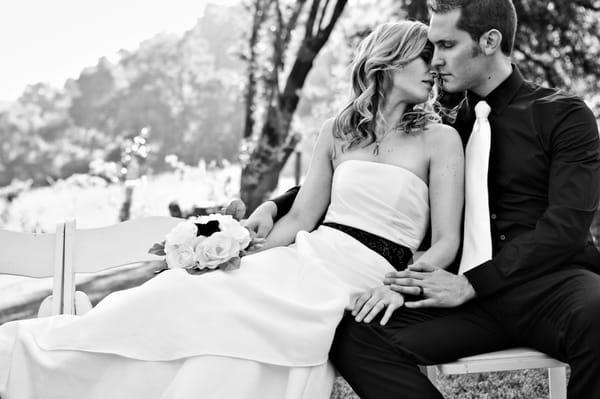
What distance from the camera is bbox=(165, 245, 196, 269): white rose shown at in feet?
9.48

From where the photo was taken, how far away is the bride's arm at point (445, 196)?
2.97 m

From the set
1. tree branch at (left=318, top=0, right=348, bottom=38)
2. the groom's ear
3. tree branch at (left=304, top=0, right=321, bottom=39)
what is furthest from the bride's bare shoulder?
tree branch at (left=304, top=0, right=321, bottom=39)

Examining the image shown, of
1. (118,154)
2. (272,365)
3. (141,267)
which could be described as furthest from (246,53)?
(118,154)

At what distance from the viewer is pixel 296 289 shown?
2.89 m

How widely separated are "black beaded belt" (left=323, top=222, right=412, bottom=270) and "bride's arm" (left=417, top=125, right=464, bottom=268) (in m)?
0.14

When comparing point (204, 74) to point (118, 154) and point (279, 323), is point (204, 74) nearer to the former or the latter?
point (118, 154)

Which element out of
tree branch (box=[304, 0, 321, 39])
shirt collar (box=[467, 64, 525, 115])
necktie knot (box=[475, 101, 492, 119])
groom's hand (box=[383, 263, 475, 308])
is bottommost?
groom's hand (box=[383, 263, 475, 308])

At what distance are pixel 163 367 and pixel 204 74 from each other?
2988 cm

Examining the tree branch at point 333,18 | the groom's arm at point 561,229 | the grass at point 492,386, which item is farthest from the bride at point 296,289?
the tree branch at point 333,18

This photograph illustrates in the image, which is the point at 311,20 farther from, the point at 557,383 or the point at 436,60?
the point at 557,383

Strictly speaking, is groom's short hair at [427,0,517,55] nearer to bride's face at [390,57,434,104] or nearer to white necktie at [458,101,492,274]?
bride's face at [390,57,434,104]

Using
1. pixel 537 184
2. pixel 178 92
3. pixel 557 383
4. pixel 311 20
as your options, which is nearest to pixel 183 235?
pixel 537 184

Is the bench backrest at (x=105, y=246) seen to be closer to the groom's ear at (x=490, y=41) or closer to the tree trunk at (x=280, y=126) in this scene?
the groom's ear at (x=490, y=41)

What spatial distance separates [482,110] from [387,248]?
0.72m
